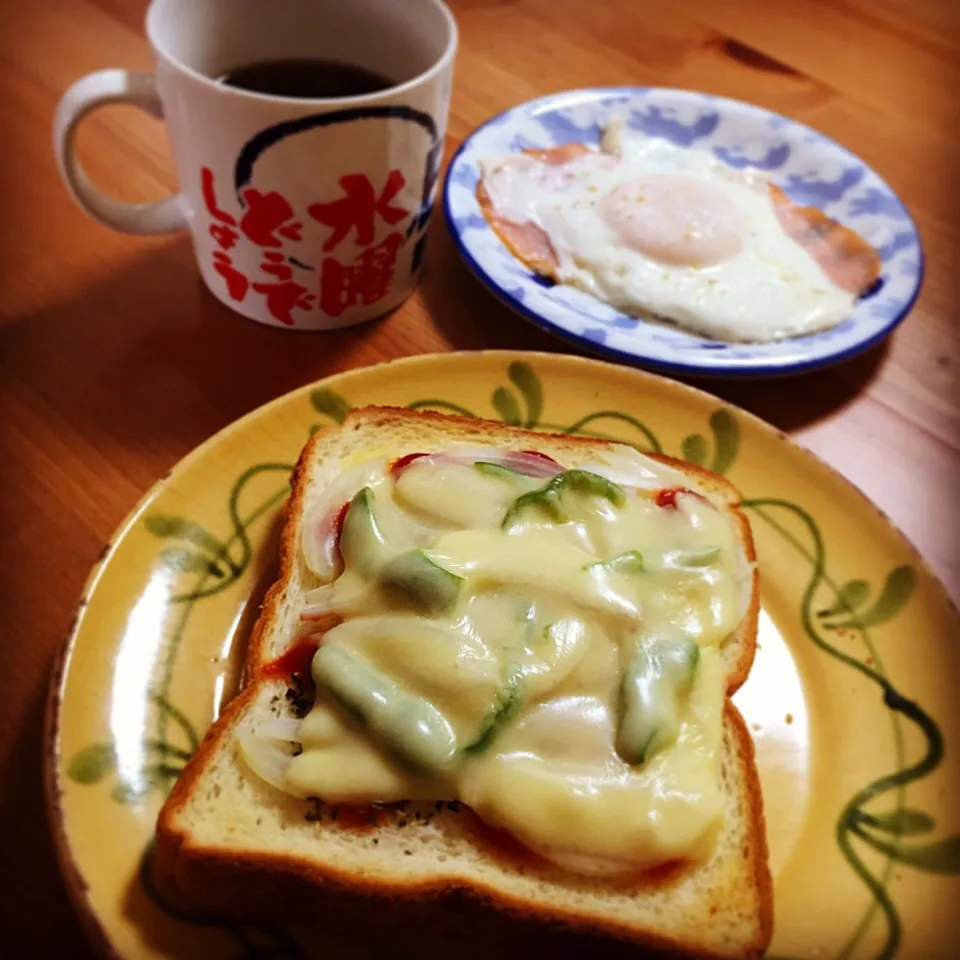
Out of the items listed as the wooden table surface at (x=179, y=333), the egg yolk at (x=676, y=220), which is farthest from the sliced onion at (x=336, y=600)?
the egg yolk at (x=676, y=220)

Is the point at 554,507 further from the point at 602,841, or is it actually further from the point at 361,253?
the point at 361,253

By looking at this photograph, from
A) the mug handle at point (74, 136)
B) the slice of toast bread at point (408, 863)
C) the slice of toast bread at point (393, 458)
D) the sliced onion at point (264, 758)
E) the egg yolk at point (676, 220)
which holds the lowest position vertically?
the slice of toast bread at point (408, 863)

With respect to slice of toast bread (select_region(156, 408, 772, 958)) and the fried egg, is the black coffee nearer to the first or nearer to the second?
the fried egg

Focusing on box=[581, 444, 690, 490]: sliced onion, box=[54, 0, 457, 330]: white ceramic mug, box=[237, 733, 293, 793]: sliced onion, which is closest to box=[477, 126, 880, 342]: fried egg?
box=[54, 0, 457, 330]: white ceramic mug

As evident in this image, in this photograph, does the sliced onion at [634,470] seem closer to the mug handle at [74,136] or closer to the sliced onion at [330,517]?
the sliced onion at [330,517]

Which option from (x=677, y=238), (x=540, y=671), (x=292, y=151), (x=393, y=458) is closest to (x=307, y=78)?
(x=292, y=151)

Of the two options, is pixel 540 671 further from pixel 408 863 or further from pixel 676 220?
pixel 676 220

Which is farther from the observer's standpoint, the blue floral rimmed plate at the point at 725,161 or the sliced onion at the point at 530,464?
the blue floral rimmed plate at the point at 725,161
